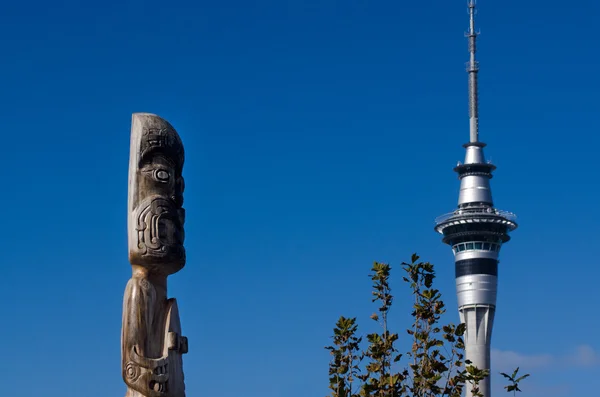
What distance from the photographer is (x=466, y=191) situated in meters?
155

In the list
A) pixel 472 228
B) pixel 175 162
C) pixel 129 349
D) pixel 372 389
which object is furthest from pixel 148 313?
pixel 472 228

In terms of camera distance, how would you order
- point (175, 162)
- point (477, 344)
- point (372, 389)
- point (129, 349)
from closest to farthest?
point (129, 349)
point (175, 162)
point (372, 389)
point (477, 344)

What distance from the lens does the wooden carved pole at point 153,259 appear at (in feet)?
56.1

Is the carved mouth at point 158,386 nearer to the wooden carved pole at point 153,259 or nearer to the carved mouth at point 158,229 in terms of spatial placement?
the wooden carved pole at point 153,259

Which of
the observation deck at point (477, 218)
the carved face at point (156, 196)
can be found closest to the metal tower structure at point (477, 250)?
the observation deck at point (477, 218)

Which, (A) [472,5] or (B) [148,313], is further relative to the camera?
(A) [472,5]

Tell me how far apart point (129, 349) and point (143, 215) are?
230cm

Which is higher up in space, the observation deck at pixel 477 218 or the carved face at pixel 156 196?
the observation deck at pixel 477 218

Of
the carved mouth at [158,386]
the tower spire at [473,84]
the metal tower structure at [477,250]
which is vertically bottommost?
the carved mouth at [158,386]

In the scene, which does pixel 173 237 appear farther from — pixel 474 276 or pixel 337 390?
pixel 474 276

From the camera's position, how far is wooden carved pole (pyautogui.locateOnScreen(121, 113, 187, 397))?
17.1 m

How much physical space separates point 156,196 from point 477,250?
13605 cm

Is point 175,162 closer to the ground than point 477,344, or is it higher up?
closer to the ground

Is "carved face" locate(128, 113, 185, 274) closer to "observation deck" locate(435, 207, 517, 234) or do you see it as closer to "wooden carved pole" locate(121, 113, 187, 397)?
"wooden carved pole" locate(121, 113, 187, 397)
